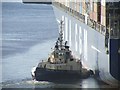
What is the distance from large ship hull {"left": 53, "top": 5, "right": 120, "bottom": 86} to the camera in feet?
13.9

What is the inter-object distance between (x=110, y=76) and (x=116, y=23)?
549mm

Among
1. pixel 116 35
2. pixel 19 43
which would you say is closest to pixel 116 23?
pixel 116 35

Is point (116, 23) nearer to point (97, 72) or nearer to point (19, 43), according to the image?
point (97, 72)

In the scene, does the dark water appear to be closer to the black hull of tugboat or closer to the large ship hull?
the black hull of tugboat

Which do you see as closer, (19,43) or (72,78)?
(72,78)

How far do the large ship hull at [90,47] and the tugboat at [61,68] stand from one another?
0.12 m

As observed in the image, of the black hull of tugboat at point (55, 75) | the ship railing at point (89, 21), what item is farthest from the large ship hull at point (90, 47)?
the black hull of tugboat at point (55, 75)

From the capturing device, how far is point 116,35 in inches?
168

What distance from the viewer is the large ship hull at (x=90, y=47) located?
4.25 meters

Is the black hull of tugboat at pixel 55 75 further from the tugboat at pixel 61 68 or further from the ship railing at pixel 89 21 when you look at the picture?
the ship railing at pixel 89 21

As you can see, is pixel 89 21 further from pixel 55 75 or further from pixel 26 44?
pixel 26 44

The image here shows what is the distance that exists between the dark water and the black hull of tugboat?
0.08 meters

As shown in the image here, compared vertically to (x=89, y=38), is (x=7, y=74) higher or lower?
lower

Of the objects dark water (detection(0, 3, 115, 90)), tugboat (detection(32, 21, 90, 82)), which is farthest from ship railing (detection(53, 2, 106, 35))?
dark water (detection(0, 3, 115, 90))
